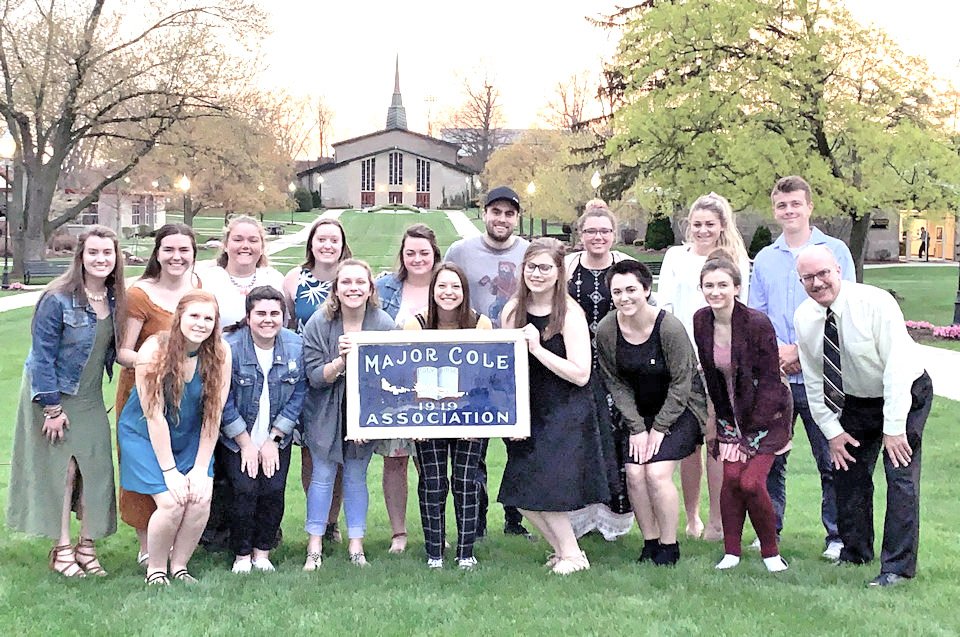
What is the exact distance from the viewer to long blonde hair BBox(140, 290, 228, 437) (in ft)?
16.0

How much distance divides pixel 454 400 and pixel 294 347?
958 millimetres

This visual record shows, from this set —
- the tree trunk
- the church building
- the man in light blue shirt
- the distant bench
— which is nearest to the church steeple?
the church building

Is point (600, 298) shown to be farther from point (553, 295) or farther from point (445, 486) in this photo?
point (445, 486)

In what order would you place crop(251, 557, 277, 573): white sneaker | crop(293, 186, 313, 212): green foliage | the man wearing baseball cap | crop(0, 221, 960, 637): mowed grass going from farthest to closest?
1. crop(293, 186, 313, 212): green foliage
2. the man wearing baseball cap
3. crop(251, 557, 277, 573): white sneaker
4. crop(0, 221, 960, 637): mowed grass

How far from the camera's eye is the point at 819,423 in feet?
17.2

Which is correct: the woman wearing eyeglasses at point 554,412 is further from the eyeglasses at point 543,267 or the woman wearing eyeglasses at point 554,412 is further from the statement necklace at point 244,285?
the statement necklace at point 244,285

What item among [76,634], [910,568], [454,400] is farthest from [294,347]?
[910,568]

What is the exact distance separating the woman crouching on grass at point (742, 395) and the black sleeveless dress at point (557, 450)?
2.33 feet

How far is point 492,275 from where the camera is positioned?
6.10 metres

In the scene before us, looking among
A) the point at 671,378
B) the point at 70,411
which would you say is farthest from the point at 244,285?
the point at 671,378

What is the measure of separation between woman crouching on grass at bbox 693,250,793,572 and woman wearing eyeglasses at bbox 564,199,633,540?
593 millimetres

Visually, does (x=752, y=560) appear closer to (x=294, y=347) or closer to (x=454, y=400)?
(x=454, y=400)

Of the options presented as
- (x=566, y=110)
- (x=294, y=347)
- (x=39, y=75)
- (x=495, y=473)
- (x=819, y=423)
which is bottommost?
(x=495, y=473)

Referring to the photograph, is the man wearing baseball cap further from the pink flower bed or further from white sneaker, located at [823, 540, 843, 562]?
the pink flower bed
